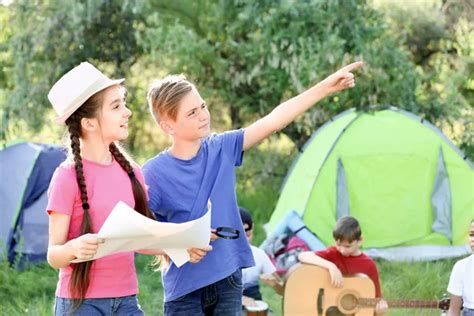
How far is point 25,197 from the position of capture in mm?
7004

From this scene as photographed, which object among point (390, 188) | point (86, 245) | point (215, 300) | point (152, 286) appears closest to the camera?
point (86, 245)

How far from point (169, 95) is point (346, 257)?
2143mm

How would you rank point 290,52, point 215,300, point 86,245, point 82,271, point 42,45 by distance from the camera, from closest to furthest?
1. point 86,245
2. point 82,271
3. point 215,300
4. point 290,52
5. point 42,45

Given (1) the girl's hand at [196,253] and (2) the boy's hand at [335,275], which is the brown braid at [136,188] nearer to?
(1) the girl's hand at [196,253]

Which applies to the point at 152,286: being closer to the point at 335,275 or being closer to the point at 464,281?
the point at 335,275

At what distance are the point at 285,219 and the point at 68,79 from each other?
414cm

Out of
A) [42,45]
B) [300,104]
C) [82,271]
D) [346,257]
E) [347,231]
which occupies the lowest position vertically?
[346,257]

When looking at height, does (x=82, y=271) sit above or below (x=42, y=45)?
below

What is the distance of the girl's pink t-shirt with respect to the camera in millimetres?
2672

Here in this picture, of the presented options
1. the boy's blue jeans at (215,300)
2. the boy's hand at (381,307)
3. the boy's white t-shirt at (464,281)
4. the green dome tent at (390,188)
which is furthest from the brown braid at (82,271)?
the green dome tent at (390,188)

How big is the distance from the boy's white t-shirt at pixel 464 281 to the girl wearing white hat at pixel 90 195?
190cm

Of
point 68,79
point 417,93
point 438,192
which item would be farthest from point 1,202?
point 68,79

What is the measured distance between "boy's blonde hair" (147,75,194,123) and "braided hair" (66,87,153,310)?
0.81 feet

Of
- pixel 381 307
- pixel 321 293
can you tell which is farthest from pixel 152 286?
pixel 381 307
